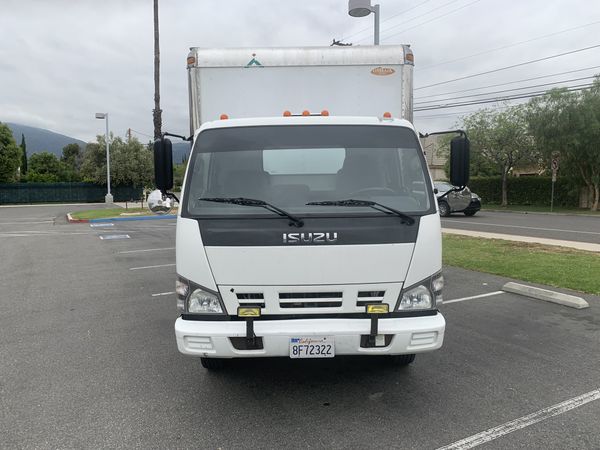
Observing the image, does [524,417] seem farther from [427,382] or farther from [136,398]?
[136,398]

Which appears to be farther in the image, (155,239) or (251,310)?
(155,239)

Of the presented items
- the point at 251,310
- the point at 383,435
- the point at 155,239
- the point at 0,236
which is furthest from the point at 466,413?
the point at 0,236

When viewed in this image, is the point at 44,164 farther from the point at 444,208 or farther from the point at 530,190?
the point at 444,208

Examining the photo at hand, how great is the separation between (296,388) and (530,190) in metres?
31.2

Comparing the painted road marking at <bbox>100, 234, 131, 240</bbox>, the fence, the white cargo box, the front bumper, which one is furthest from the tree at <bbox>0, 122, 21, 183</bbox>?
the front bumper

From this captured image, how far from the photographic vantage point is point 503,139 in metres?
29.2

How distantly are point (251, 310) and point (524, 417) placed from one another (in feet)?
6.94

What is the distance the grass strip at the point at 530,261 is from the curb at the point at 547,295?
0.71 metres

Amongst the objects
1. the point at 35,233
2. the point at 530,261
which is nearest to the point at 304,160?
the point at 530,261

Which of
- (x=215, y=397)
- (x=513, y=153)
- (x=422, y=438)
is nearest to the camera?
(x=422, y=438)

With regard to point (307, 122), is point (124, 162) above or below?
above

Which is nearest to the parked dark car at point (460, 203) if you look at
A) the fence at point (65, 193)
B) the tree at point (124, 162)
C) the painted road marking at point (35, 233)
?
the painted road marking at point (35, 233)

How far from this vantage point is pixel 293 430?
10.8ft

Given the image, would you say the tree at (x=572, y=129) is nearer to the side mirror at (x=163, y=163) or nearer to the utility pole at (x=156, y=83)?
the utility pole at (x=156, y=83)
